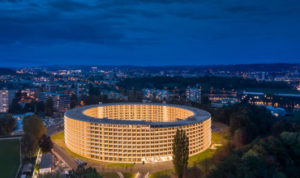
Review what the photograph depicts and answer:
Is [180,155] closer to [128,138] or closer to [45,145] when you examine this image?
[128,138]

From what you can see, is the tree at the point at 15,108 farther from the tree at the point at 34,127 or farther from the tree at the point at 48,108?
the tree at the point at 34,127

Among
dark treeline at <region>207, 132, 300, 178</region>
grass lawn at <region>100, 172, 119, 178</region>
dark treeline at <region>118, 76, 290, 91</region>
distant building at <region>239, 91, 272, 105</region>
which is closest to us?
dark treeline at <region>207, 132, 300, 178</region>

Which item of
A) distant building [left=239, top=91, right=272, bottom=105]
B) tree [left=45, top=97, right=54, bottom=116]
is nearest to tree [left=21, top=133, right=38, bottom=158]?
tree [left=45, top=97, right=54, bottom=116]

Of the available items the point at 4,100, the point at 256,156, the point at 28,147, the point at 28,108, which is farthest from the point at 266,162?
the point at 4,100

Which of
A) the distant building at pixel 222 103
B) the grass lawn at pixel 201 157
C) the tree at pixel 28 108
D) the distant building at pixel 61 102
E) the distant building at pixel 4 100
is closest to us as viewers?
the grass lawn at pixel 201 157

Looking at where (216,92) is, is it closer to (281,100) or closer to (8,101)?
(281,100)

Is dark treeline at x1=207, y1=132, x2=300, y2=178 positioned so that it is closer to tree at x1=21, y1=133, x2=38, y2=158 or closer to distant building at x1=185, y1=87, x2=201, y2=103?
tree at x1=21, y1=133, x2=38, y2=158

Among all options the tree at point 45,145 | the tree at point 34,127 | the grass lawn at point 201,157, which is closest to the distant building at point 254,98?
the grass lawn at point 201,157

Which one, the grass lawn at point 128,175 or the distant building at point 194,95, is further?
the distant building at point 194,95
